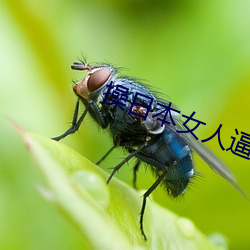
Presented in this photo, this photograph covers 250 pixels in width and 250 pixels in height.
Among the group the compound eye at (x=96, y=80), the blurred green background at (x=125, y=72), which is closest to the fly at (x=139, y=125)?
the compound eye at (x=96, y=80)

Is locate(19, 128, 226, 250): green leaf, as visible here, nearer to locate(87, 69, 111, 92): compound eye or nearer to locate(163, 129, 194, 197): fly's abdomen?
locate(163, 129, 194, 197): fly's abdomen

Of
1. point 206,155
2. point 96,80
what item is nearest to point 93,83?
point 96,80

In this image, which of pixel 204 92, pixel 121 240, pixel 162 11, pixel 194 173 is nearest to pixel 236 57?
pixel 204 92

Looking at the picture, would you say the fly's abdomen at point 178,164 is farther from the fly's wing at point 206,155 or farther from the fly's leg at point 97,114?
the fly's leg at point 97,114

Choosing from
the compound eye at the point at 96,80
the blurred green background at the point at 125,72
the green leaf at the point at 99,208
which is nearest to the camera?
the green leaf at the point at 99,208

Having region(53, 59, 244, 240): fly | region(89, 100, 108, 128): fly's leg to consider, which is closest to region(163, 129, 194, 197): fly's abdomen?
region(53, 59, 244, 240): fly

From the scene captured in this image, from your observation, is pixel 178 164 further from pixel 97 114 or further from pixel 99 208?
pixel 99 208
